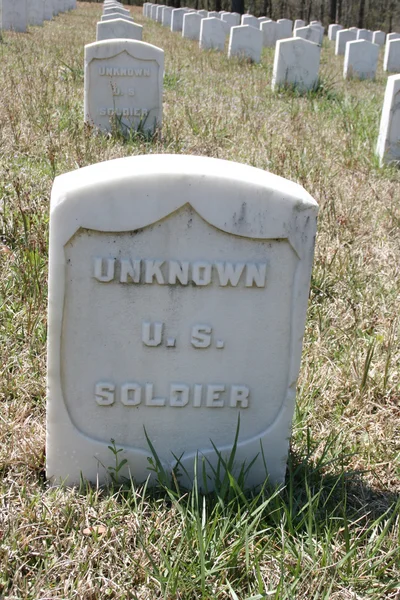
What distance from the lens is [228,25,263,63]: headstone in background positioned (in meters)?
12.4

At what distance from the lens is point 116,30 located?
984 centimetres

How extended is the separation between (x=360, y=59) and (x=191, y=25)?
6.69 metres

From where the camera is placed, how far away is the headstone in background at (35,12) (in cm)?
1719

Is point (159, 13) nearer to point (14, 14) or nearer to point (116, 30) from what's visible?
point (14, 14)

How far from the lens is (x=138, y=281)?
6.75ft

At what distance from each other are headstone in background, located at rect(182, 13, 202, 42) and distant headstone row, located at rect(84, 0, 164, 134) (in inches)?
496

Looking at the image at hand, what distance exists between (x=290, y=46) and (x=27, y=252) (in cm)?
696

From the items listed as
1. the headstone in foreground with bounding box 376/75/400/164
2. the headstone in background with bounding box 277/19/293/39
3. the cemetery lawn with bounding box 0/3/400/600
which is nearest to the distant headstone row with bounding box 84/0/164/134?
the cemetery lawn with bounding box 0/3/400/600

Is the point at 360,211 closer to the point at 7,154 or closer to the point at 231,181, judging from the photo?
the point at 7,154

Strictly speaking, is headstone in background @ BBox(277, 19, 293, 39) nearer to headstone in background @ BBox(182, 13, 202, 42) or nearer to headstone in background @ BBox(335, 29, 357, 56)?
headstone in background @ BBox(335, 29, 357, 56)

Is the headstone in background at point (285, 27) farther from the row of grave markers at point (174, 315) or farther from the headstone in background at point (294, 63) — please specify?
the row of grave markers at point (174, 315)

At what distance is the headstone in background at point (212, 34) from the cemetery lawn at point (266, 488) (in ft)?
32.2

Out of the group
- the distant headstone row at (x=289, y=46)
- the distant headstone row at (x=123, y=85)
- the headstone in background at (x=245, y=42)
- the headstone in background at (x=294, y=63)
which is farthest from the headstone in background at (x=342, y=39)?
the distant headstone row at (x=123, y=85)

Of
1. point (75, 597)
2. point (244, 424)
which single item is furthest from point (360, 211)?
point (75, 597)
